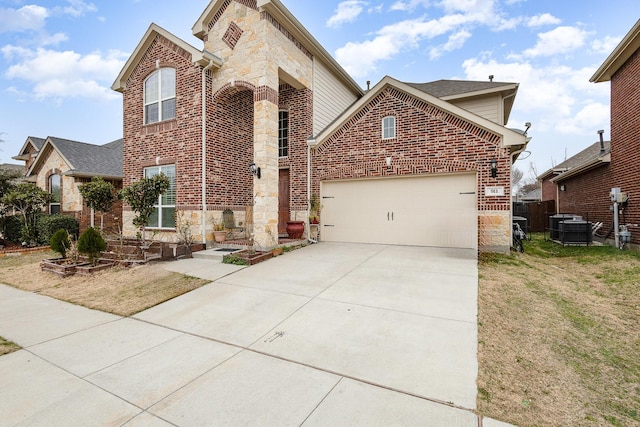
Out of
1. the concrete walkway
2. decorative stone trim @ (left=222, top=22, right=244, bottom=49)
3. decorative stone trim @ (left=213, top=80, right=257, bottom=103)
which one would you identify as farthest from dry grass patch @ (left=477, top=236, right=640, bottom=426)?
decorative stone trim @ (left=222, top=22, right=244, bottom=49)

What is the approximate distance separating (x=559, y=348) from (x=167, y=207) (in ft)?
35.0

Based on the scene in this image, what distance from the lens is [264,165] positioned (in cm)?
866

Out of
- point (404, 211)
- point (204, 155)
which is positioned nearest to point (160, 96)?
point (204, 155)

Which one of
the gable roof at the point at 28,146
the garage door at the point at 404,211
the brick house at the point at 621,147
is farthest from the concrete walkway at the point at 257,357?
the gable roof at the point at 28,146

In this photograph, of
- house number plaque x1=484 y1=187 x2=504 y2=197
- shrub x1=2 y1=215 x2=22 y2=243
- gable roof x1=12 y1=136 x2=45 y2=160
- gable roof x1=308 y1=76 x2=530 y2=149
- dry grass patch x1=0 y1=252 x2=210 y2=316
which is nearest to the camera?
dry grass patch x1=0 y1=252 x2=210 y2=316

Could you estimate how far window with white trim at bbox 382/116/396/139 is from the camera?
952cm

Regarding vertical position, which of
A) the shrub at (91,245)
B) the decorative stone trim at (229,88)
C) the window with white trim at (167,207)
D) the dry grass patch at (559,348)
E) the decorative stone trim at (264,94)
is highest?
the decorative stone trim at (229,88)

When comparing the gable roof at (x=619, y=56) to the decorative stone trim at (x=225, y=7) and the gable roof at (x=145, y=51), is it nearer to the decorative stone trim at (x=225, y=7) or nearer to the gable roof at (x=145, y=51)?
the decorative stone trim at (x=225, y=7)

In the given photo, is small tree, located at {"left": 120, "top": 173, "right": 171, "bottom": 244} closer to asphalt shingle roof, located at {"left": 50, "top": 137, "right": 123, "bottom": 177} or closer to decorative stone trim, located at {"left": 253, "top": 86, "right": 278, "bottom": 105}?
decorative stone trim, located at {"left": 253, "top": 86, "right": 278, "bottom": 105}

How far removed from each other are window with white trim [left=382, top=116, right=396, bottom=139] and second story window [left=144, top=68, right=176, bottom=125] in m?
7.30

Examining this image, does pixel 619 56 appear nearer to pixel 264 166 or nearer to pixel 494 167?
pixel 494 167

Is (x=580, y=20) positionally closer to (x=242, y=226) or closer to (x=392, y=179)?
(x=392, y=179)

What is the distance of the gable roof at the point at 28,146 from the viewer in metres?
17.3

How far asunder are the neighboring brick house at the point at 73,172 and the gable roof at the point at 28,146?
289cm
